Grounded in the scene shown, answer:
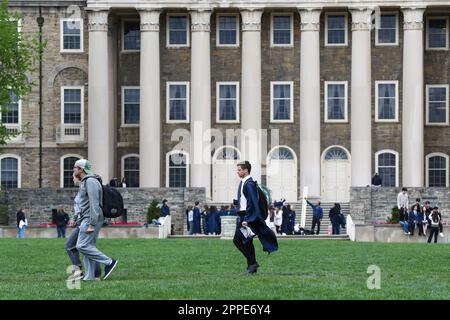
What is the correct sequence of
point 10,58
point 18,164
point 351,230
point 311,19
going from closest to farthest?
1. point 351,230
2. point 10,58
3. point 311,19
4. point 18,164

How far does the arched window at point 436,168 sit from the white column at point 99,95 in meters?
17.5

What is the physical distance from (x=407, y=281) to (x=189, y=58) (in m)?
57.5

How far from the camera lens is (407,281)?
2923cm

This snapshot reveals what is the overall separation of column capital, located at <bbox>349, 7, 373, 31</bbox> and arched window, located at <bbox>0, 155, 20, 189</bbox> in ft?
66.1

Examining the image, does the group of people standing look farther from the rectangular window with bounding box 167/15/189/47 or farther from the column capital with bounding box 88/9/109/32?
the column capital with bounding box 88/9/109/32

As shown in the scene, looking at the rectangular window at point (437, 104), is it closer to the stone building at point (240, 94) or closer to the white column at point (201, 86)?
the stone building at point (240, 94)

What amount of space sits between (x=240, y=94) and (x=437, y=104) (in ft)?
35.3

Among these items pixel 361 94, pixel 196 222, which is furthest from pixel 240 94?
pixel 196 222

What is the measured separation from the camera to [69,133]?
3440 inches

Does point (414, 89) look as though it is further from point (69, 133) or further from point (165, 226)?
point (165, 226)

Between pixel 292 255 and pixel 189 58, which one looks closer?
pixel 292 255

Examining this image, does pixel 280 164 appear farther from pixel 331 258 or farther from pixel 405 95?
pixel 331 258

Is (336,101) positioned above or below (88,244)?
above
